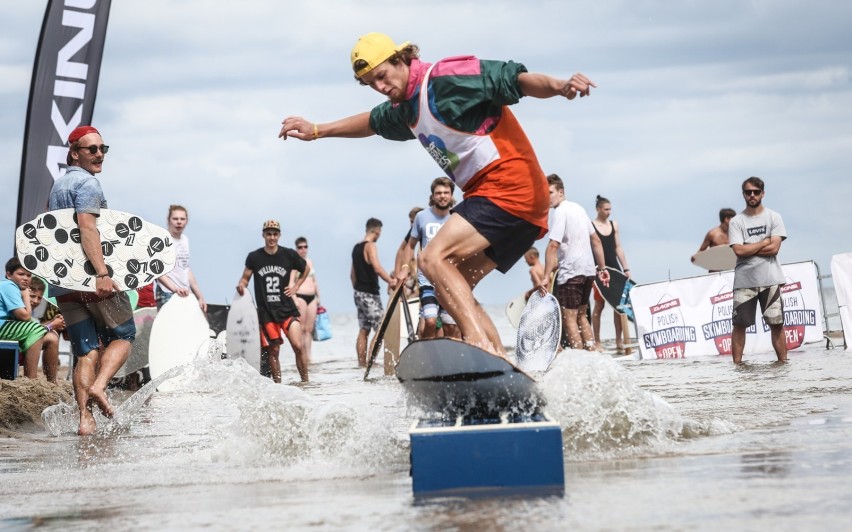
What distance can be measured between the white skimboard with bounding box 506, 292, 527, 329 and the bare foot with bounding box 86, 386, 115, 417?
9.83m

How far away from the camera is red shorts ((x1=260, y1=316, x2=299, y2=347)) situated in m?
12.8

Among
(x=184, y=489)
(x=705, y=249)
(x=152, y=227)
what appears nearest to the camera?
(x=184, y=489)

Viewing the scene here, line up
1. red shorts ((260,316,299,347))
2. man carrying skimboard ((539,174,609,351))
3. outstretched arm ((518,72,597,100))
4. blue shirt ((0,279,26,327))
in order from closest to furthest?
outstretched arm ((518,72,597,100)) < blue shirt ((0,279,26,327)) < man carrying skimboard ((539,174,609,351)) < red shorts ((260,316,299,347))

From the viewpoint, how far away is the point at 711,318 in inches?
567

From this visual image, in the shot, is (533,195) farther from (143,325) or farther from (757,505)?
(143,325)

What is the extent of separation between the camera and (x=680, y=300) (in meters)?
14.5

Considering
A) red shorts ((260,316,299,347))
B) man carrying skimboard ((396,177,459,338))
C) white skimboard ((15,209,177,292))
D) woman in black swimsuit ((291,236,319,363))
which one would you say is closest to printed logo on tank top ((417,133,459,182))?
white skimboard ((15,209,177,292))

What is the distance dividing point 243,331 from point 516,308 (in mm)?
5695

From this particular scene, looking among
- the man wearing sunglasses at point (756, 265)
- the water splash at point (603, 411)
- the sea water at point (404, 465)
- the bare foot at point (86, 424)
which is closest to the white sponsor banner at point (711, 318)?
the man wearing sunglasses at point (756, 265)

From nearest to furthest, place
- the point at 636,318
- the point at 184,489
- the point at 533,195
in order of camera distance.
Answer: the point at 184,489 < the point at 533,195 < the point at 636,318

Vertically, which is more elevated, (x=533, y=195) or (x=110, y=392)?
(x=533, y=195)

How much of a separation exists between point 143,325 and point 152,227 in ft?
14.9

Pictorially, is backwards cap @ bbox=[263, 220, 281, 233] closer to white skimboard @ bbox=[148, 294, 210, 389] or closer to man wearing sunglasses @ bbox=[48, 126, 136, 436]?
white skimboard @ bbox=[148, 294, 210, 389]

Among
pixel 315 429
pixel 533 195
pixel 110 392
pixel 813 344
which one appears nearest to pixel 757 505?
pixel 533 195
